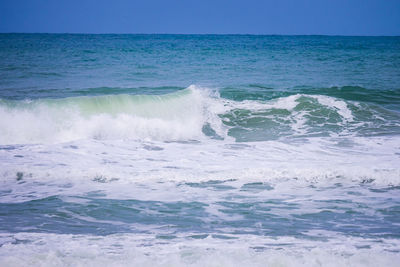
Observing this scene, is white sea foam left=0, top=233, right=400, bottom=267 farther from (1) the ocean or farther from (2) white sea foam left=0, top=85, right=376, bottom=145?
(2) white sea foam left=0, top=85, right=376, bottom=145

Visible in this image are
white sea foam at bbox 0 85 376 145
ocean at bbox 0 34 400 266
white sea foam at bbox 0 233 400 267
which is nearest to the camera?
white sea foam at bbox 0 233 400 267

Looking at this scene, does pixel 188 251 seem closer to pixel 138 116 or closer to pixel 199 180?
pixel 199 180

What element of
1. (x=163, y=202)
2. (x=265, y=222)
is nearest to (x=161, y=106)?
(x=163, y=202)

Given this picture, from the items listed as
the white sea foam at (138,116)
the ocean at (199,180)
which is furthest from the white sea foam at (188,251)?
the white sea foam at (138,116)

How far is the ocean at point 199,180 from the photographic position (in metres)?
4.02

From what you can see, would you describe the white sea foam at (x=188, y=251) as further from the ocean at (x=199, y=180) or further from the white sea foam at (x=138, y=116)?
the white sea foam at (x=138, y=116)

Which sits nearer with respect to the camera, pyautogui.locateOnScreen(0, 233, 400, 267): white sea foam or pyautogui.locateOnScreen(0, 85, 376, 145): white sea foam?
pyautogui.locateOnScreen(0, 233, 400, 267): white sea foam

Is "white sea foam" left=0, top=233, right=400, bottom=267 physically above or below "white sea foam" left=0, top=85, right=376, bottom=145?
below

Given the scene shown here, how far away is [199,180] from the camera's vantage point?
21.5 ft

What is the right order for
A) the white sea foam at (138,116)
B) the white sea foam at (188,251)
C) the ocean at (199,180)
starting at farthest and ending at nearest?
the white sea foam at (138,116) < the ocean at (199,180) < the white sea foam at (188,251)

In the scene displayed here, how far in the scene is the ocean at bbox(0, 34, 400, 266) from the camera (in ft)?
13.2

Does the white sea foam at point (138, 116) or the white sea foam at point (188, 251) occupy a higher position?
the white sea foam at point (138, 116)

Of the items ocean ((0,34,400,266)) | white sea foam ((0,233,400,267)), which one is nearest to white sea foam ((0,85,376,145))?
ocean ((0,34,400,266))

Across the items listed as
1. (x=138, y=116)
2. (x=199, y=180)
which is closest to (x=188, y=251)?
(x=199, y=180)
